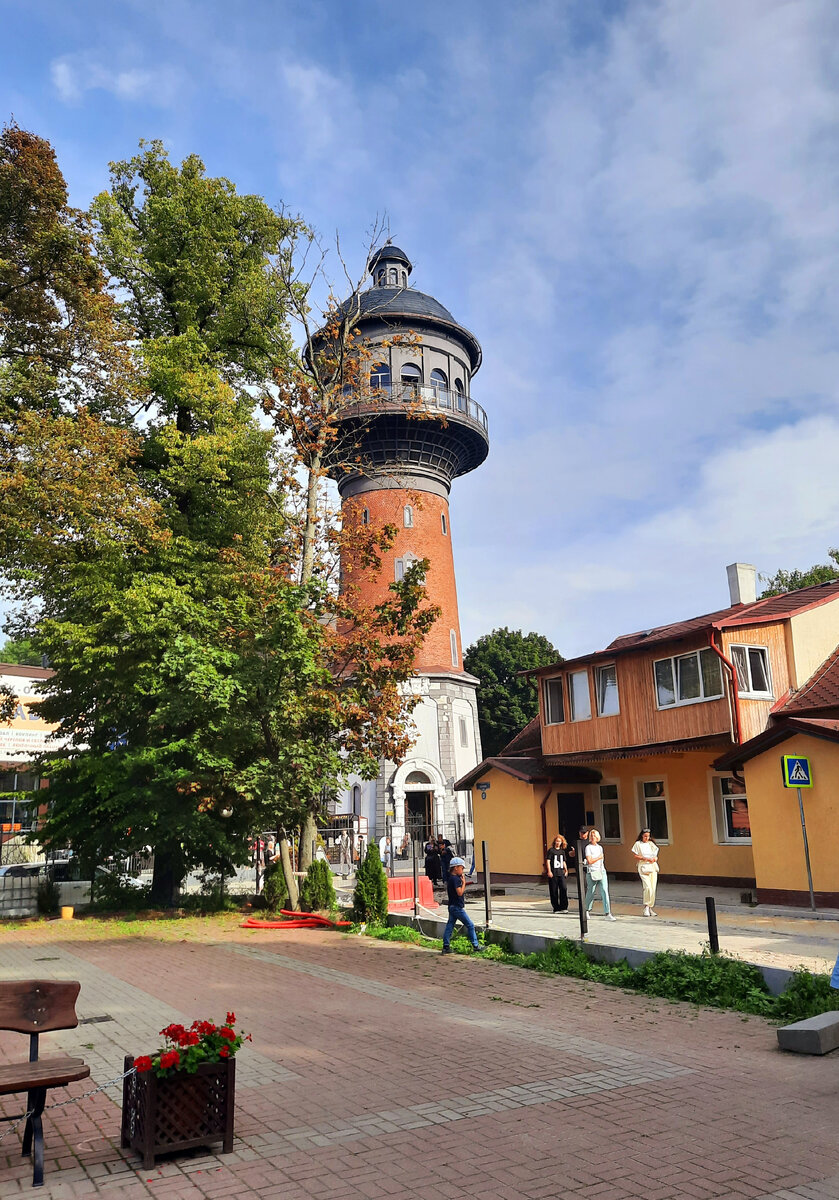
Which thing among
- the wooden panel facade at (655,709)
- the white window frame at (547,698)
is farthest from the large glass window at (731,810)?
the white window frame at (547,698)

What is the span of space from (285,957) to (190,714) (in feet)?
18.7

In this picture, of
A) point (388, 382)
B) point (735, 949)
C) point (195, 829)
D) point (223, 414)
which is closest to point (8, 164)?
point (223, 414)

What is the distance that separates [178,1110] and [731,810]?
1808 cm

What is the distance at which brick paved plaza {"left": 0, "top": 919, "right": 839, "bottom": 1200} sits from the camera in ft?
17.2

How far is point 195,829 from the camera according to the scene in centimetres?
1994

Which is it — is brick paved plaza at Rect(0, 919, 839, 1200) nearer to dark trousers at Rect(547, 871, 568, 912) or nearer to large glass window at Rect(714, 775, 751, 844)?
dark trousers at Rect(547, 871, 568, 912)

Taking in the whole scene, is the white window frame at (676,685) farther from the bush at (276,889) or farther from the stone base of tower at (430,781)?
the stone base of tower at (430,781)

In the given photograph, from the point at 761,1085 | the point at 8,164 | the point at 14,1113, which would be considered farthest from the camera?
the point at 8,164

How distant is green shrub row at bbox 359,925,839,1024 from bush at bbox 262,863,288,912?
26.8 ft

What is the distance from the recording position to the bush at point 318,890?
64.5ft

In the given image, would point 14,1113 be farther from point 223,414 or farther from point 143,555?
point 223,414

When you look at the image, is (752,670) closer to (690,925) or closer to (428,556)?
(690,925)

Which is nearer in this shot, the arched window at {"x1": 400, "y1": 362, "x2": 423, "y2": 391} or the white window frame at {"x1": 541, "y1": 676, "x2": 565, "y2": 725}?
the white window frame at {"x1": 541, "y1": 676, "x2": 565, "y2": 725}

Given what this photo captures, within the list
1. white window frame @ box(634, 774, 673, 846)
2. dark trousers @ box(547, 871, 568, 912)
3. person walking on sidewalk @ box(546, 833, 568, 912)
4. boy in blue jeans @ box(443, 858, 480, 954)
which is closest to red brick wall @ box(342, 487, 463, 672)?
white window frame @ box(634, 774, 673, 846)
